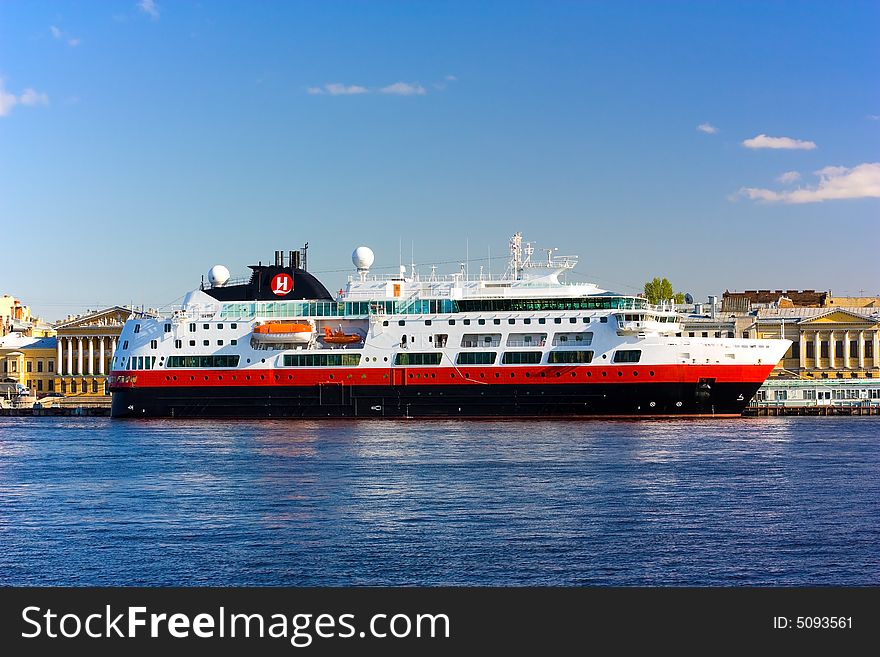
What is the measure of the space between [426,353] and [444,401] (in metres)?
2.83

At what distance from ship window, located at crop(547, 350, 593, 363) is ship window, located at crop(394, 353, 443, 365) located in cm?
608

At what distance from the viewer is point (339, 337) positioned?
71.6 metres

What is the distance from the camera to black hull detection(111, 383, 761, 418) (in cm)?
6650

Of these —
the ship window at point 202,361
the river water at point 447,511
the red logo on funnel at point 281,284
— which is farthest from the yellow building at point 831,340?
the river water at point 447,511

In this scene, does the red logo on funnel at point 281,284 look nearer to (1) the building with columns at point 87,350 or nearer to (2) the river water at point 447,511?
(2) the river water at point 447,511

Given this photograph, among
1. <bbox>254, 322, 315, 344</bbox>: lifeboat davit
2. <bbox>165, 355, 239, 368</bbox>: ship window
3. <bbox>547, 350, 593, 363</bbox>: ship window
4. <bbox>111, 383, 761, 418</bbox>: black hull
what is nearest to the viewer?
<bbox>111, 383, 761, 418</bbox>: black hull

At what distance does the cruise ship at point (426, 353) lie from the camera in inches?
2625

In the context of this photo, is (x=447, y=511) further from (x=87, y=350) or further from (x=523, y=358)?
(x=87, y=350)

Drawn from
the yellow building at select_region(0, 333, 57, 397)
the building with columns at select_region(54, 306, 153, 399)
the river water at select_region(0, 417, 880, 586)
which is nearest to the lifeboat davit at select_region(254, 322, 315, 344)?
the river water at select_region(0, 417, 880, 586)

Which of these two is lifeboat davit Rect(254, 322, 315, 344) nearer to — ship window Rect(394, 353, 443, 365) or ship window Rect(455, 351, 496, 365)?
ship window Rect(394, 353, 443, 365)

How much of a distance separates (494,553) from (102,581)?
7.82m
